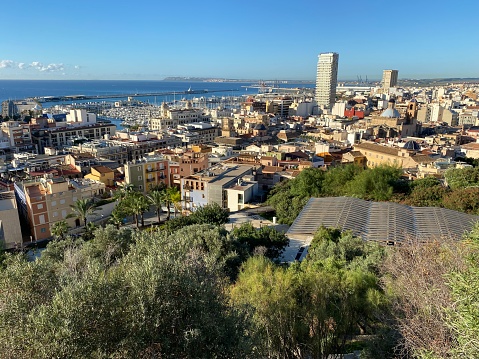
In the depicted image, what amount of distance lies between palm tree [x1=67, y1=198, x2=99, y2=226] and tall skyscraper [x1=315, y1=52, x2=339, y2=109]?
14348 cm

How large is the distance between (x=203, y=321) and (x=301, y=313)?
4.46 m

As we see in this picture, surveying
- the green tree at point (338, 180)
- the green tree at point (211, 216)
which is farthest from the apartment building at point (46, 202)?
the green tree at point (338, 180)

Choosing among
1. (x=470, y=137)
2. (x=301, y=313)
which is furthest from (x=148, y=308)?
(x=470, y=137)

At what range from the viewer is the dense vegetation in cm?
3058

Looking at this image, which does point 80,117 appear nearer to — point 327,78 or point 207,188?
point 207,188

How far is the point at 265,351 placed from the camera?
10.9 meters

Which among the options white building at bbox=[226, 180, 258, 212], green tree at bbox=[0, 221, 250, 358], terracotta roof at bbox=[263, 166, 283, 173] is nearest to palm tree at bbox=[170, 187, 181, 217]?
white building at bbox=[226, 180, 258, 212]

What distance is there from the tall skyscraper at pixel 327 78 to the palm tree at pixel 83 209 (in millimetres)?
143476

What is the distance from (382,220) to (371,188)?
956 cm

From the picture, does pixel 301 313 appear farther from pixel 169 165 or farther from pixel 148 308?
pixel 169 165

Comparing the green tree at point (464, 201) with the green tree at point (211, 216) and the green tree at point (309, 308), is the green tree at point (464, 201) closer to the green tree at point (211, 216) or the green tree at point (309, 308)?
the green tree at point (211, 216)

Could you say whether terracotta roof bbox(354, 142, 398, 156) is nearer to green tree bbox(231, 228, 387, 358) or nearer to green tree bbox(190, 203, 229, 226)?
green tree bbox(190, 203, 229, 226)

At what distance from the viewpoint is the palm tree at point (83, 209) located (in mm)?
31414

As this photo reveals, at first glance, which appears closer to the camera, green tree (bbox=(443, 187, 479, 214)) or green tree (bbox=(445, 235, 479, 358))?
green tree (bbox=(445, 235, 479, 358))
